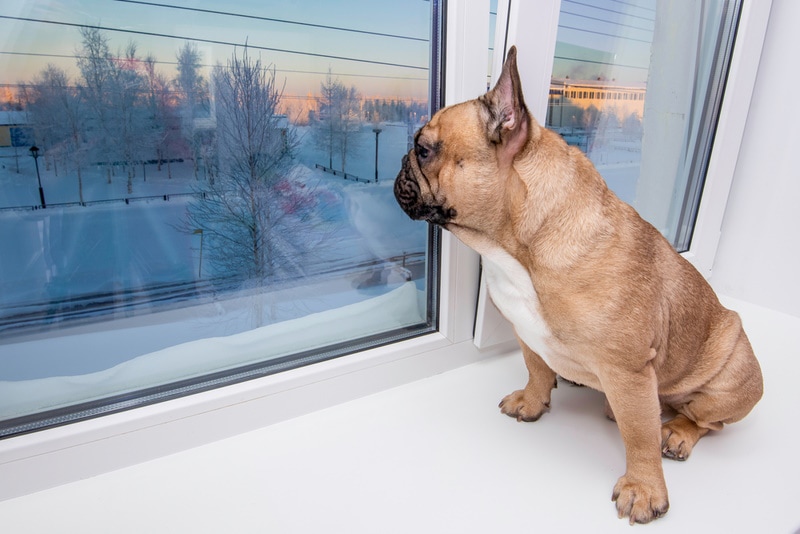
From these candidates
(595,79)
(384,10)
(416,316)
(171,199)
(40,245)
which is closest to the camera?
(40,245)

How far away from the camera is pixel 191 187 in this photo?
1.13m

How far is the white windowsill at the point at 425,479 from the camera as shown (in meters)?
1.00

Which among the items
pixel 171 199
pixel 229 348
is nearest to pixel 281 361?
pixel 229 348

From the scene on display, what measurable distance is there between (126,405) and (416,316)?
783mm

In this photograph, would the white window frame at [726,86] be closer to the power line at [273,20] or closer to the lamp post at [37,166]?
the power line at [273,20]

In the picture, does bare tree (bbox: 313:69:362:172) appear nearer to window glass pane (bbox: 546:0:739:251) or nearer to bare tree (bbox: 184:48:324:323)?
bare tree (bbox: 184:48:324:323)

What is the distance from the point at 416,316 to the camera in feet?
5.10

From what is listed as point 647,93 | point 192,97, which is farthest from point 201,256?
point 647,93

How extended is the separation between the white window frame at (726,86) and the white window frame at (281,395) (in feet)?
0.16

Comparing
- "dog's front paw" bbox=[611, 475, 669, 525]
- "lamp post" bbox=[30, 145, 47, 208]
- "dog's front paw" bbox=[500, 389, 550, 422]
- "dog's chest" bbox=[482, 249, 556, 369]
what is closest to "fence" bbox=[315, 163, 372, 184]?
"dog's chest" bbox=[482, 249, 556, 369]

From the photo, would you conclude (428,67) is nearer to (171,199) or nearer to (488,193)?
(488,193)

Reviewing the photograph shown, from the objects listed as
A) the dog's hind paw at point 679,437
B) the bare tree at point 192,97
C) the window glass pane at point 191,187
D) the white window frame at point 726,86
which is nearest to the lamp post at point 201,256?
the window glass pane at point 191,187

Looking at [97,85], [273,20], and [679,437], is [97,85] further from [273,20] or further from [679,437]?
[679,437]

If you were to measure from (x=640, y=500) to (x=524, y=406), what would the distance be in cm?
36
